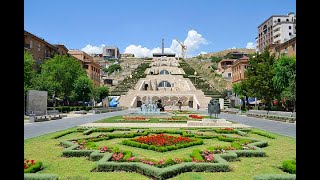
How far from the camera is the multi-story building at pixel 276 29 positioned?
11175 cm

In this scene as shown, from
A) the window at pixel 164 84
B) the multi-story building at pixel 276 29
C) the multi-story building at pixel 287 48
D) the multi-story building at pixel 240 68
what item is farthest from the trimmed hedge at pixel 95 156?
the multi-story building at pixel 276 29

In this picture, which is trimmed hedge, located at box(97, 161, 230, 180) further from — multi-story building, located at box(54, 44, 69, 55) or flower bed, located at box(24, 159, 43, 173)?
multi-story building, located at box(54, 44, 69, 55)

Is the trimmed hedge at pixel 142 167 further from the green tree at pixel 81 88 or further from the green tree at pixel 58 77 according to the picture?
the green tree at pixel 81 88

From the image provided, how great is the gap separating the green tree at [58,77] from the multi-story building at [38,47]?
24.3ft

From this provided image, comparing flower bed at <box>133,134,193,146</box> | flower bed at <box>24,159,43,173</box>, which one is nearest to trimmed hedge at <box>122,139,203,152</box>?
flower bed at <box>133,134,193,146</box>

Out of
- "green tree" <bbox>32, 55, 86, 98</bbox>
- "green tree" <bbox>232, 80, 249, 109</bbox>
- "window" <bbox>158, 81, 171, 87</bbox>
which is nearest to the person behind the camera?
"green tree" <bbox>32, 55, 86, 98</bbox>

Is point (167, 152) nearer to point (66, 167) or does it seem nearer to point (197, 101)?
point (66, 167)

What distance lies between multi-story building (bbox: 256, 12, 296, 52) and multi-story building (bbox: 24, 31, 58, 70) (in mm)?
71427

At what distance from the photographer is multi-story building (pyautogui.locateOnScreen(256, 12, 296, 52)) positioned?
367ft

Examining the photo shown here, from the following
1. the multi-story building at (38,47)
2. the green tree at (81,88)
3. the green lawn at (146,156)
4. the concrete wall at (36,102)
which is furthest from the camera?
A: the multi-story building at (38,47)

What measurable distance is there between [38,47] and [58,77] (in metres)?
13.8

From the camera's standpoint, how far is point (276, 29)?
116 m
